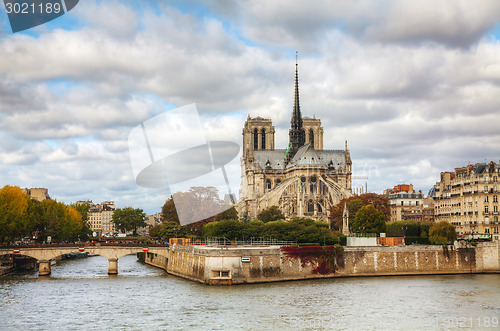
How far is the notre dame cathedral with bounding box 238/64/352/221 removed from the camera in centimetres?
10500

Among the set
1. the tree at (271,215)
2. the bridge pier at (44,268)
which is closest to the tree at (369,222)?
the tree at (271,215)

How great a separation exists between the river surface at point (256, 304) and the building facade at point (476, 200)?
18.0 m

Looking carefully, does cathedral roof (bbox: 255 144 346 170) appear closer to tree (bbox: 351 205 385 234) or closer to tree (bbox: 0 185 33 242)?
tree (bbox: 351 205 385 234)

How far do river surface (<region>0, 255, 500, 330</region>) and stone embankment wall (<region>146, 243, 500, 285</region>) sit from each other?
4.90 ft

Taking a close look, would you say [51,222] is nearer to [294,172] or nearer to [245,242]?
[245,242]

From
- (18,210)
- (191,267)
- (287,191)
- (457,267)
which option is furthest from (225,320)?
(287,191)

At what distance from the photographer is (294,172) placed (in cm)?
11331

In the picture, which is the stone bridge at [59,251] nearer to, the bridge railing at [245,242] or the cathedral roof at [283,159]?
the bridge railing at [245,242]

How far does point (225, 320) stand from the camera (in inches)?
1326

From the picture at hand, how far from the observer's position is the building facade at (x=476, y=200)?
226ft

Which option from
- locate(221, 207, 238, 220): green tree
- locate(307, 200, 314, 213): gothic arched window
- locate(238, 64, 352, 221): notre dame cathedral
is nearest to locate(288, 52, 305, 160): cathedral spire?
locate(238, 64, 352, 221): notre dame cathedral

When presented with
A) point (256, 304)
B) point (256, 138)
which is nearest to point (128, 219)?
point (256, 138)

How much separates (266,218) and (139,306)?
53.4 metres

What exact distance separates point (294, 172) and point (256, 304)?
7575cm
